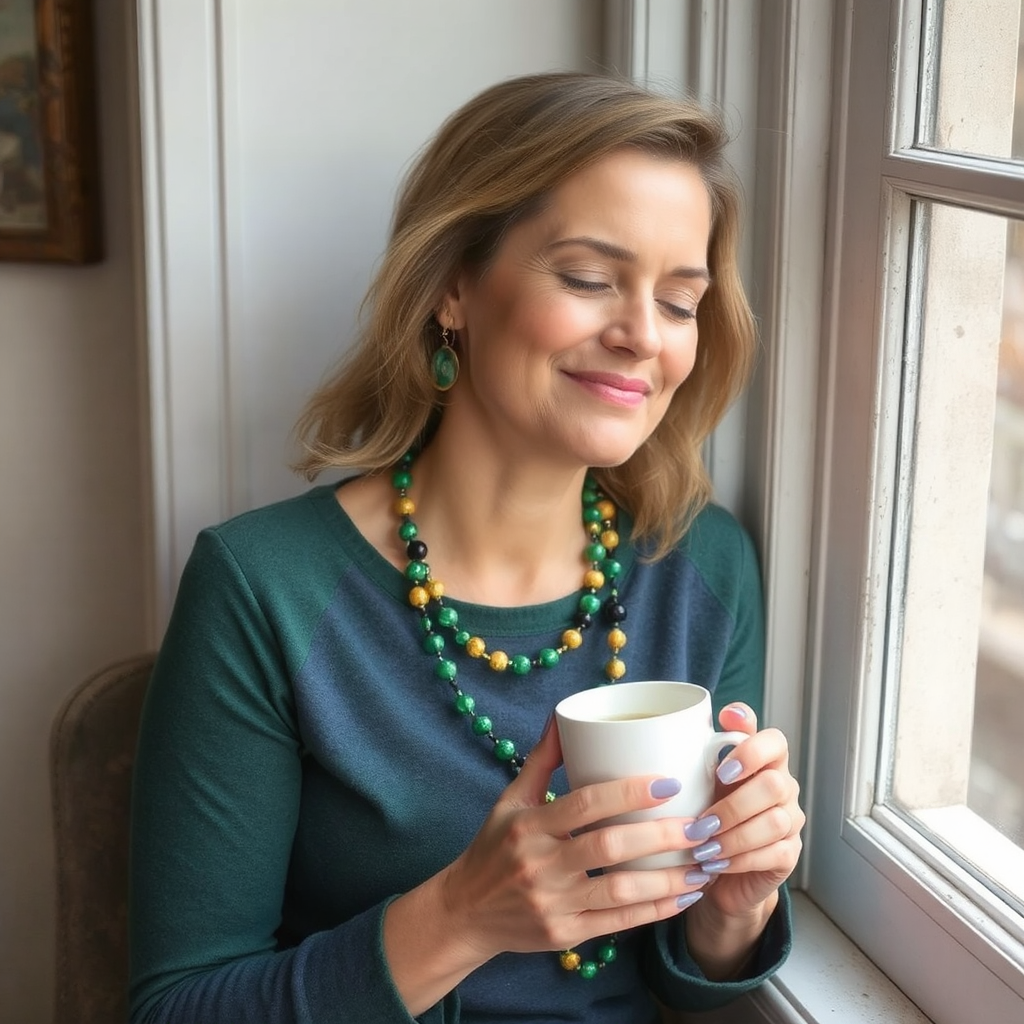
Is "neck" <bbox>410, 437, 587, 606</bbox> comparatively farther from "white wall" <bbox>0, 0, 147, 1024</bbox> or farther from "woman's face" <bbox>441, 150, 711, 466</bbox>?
"white wall" <bbox>0, 0, 147, 1024</bbox>

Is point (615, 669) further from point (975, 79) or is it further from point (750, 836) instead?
point (975, 79)

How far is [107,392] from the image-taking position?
62.5 inches

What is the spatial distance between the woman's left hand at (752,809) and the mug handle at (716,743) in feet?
0.05

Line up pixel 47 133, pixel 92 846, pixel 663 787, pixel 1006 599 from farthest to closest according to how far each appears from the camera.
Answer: pixel 47 133, pixel 92 846, pixel 1006 599, pixel 663 787

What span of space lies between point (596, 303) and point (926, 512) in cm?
36

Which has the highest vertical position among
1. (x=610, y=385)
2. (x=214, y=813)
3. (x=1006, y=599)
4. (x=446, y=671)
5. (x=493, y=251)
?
(x=493, y=251)

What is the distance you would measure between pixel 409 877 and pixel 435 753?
0.38 ft

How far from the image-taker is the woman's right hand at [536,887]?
91cm

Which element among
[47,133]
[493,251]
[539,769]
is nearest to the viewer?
[539,769]

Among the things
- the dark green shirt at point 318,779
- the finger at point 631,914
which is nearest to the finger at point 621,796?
the finger at point 631,914

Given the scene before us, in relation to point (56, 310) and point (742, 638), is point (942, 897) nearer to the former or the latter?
point (742, 638)

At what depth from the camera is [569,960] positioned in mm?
1257

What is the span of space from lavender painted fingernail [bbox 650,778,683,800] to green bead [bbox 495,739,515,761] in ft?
1.20

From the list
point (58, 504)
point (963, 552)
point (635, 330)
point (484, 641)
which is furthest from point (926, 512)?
point (58, 504)
